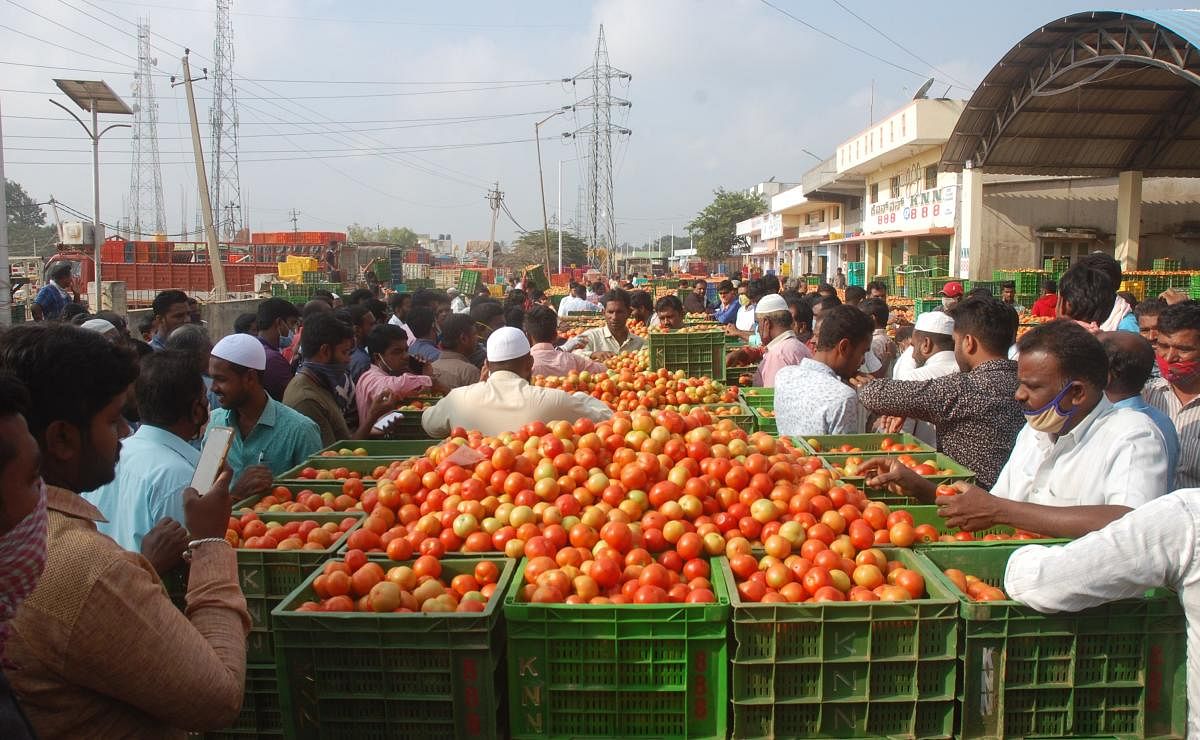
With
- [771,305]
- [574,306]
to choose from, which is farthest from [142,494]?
[574,306]

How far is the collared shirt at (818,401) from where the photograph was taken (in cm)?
480

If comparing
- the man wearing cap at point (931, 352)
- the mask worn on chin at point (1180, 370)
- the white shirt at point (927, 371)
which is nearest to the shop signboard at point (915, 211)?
the white shirt at point (927, 371)

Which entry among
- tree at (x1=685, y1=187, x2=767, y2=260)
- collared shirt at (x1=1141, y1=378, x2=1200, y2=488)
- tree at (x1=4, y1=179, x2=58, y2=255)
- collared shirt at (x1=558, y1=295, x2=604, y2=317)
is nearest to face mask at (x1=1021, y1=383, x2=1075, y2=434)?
collared shirt at (x1=1141, y1=378, x2=1200, y2=488)

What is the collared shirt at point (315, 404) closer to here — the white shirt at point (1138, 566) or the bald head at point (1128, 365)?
the white shirt at point (1138, 566)

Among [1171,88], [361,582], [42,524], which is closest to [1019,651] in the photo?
[361,582]

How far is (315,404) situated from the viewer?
5254mm

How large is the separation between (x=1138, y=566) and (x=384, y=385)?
A: 5.19 meters

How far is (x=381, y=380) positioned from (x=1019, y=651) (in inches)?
197

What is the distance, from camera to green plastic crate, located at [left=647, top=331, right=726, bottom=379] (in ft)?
26.3

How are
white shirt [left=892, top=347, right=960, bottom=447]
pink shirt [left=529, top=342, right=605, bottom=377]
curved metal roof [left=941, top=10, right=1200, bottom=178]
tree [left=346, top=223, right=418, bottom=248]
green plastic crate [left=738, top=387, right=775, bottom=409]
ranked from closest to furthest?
white shirt [left=892, top=347, right=960, bottom=447]
green plastic crate [left=738, top=387, right=775, bottom=409]
pink shirt [left=529, top=342, right=605, bottom=377]
curved metal roof [left=941, top=10, right=1200, bottom=178]
tree [left=346, top=223, right=418, bottom=248]

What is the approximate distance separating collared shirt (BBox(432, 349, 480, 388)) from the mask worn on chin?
4925 millimetres

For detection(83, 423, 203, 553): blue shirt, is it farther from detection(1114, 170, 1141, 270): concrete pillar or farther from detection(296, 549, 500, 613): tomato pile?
detection(1114, 170, 1141, 270): concrete pillar

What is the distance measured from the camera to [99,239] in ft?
55.1

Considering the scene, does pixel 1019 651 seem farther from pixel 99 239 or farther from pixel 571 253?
pixel 571 253
